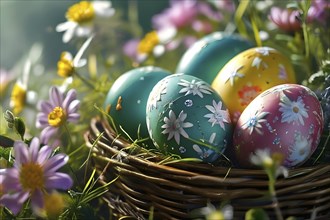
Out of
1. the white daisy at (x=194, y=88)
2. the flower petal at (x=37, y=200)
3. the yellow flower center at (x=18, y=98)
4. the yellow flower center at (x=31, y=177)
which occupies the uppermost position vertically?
the white daisy at (x=194, y=88)

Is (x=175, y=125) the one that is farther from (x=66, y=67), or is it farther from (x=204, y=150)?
(x=66, y=67)

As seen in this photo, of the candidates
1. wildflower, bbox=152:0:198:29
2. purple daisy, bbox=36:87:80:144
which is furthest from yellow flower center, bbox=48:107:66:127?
wildflower, bbox=152:0:198:29

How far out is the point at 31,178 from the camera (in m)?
0.74

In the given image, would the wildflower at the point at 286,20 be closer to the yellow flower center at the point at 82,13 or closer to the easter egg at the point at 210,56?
the easter egg at the point at 210,56

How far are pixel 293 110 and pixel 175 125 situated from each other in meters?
0.15

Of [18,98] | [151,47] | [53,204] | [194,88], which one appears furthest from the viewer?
[151,47]

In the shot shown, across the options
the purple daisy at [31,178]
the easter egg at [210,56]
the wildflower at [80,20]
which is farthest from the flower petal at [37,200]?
the wildflower at [80,20]

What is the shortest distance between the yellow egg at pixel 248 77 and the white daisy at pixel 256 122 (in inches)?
3.0

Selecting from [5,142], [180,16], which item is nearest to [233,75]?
[5,142]

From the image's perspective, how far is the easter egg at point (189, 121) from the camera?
788 mm

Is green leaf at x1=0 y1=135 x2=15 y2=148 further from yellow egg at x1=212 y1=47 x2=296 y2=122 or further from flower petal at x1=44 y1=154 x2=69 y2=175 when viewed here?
yellow egg at x1=212 y1=47 x2=296 y2=122

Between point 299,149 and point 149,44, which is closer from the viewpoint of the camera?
point 299,149

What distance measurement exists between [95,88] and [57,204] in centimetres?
38

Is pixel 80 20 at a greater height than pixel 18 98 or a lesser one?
greater
